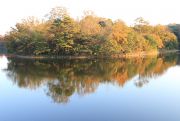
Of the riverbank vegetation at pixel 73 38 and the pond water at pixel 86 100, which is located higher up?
the riverbank vegetation at pixel 73 38

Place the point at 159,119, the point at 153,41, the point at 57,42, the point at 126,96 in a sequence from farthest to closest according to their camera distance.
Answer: the point at 153,41 < the point at 57,42 < the point at 126,96 < the point at 159,119

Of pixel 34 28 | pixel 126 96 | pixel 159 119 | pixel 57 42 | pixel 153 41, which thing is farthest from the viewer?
pixel 153 41

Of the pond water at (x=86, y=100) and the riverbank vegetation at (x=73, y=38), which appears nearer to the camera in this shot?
the pond water at (x=86, y=100)

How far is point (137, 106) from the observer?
9680 mm

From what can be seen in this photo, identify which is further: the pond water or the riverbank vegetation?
the riverbank vegetation

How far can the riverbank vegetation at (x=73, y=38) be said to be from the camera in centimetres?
3011

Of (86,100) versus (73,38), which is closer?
(86,100)

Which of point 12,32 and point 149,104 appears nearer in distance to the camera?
point 149,104

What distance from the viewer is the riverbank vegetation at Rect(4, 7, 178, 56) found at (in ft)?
98.8

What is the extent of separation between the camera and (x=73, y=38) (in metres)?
30.4

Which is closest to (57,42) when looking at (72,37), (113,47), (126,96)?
(72,37)

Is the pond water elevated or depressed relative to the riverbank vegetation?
depressed

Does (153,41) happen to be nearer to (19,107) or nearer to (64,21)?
(64,21)

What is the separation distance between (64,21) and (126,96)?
20.4m
